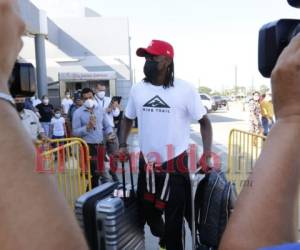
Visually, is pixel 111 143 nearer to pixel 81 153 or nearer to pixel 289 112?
pixel 81 153

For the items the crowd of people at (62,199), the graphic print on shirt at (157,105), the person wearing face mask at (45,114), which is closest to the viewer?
the crowd of people at (62,199)

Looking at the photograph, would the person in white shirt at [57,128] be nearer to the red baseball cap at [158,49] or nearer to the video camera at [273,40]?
the red baseball cap at [158,49]

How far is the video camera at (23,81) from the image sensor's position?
1044 mm

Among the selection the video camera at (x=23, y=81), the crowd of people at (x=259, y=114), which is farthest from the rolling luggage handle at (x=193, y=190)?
the crowd of people at (x=259, y=114)

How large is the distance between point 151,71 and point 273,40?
2242 mm

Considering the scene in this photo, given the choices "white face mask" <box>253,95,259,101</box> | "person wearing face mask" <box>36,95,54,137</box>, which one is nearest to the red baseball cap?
"person wearing face mask" <box>36,95,54,137</box>

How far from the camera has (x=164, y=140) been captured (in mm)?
2936

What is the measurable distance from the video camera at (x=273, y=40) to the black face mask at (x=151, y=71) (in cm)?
219

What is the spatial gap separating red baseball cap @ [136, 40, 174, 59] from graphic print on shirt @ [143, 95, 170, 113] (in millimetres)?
383

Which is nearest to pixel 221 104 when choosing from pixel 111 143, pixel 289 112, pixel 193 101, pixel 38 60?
pixel 38 60

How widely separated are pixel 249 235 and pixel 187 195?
2.29 meters

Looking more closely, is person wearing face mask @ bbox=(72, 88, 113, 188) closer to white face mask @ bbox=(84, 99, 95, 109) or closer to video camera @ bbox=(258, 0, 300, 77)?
white face mask @ bbox=(84, 99, 95, 109)

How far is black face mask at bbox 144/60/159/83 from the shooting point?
10.0ft

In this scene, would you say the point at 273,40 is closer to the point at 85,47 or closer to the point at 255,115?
the point at 255,115
